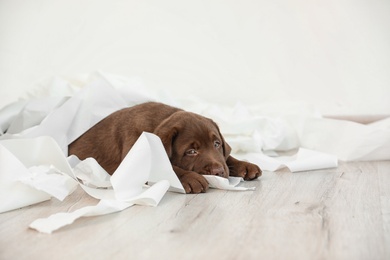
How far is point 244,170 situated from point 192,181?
0.35 m

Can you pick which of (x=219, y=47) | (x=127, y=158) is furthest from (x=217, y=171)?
(x=219, y=47)

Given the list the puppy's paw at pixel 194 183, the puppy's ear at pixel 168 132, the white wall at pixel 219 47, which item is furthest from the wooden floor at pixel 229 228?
the white wall at pixel 219 47

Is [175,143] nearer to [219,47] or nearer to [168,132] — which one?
[168,132]

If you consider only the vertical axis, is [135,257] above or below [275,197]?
above

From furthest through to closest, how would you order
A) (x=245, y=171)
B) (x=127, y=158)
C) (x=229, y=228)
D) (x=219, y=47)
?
(x=219, y=47) → (x=245, y=171) → (x=127, y=158) → (x=229, y=228)

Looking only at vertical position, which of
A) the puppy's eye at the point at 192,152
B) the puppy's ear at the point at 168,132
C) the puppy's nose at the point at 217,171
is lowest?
the puppy's nose at the point at 217,171

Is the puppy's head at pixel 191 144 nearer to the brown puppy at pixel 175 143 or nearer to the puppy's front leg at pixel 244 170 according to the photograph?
the brown puppy at pixel 175 143

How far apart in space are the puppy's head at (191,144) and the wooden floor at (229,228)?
153 mm

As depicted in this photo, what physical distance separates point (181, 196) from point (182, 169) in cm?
18

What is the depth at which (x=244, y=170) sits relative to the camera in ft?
8.45

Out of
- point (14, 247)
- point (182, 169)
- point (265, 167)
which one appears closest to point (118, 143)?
point (182, 169)

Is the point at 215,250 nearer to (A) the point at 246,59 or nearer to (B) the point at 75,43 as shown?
(A) the point at 246,59

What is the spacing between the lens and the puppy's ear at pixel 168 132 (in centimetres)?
242

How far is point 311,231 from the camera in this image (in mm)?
1734
